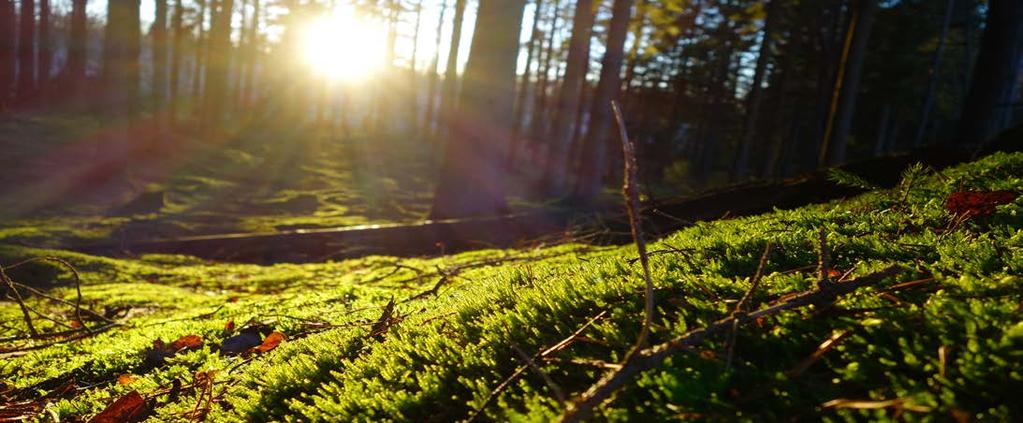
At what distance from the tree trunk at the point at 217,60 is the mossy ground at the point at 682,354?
32887mm

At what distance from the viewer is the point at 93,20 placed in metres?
68.1

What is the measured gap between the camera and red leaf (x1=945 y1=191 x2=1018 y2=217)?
9.95 feet

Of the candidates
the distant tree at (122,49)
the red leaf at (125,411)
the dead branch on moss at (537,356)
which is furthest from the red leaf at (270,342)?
the distant tree at (122,49)

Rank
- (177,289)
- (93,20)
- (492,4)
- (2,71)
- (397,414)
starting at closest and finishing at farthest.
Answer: (397,414) < (177,289) < (492,4) < (2,71) < (93,20)

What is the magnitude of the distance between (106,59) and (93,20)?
209ft

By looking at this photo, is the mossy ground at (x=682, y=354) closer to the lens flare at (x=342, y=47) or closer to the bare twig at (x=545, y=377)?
the bare twig at (x=545, y=377)

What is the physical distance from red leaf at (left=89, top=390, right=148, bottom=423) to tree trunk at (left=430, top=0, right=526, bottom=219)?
8857 millimetres

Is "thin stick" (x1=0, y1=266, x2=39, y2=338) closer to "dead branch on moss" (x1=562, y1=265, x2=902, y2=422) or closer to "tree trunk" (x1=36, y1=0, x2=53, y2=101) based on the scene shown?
"dead branch on moss" (x1=562, y1=265, x2=902, y2=422)

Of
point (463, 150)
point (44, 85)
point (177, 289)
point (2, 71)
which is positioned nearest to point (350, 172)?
point (2, 71)

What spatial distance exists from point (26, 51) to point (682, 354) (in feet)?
128

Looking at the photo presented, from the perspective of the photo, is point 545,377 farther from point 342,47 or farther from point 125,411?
point 342,47

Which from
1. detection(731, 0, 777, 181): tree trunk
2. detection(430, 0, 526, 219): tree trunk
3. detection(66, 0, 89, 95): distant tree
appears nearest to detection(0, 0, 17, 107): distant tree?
detection(66, 0, 89, 95): distant tree

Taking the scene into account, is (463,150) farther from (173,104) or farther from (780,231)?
(173,104)

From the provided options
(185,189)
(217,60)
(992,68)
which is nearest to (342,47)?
(217,60)
